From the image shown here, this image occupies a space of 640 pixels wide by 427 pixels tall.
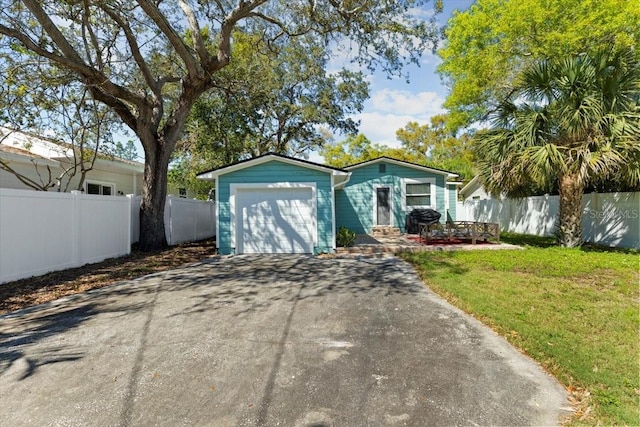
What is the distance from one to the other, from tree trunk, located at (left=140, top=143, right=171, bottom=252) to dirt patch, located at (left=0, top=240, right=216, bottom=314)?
0.43 metres

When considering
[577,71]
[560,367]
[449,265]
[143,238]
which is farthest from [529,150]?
[143,238]

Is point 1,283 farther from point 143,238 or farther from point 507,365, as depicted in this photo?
point 507,365

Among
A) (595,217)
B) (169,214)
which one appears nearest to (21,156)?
(169,214)

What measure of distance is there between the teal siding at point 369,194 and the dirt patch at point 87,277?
24.2ft

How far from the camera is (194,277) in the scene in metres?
7.04

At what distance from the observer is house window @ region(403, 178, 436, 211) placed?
50.5 feet

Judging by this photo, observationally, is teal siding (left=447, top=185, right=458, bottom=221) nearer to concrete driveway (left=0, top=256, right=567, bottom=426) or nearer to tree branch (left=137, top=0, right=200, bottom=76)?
concrete driveway (left=0, top=256, right=567, bottom=426)

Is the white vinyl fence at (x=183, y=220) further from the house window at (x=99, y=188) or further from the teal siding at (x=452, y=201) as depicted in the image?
the teal siding at (x=452, y=201)

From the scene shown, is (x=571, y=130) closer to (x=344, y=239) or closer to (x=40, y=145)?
(x=344, y=239)

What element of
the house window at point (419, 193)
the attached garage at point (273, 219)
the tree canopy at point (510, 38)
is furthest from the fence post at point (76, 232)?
the tree canopy at point (510, 38)

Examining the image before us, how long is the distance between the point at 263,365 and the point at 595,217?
12.4 metres

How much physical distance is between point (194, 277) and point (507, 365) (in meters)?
5.83

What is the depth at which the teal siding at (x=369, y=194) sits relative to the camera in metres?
15.4

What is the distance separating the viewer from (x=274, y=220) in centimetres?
1029
